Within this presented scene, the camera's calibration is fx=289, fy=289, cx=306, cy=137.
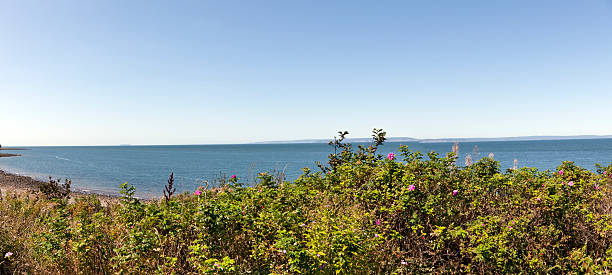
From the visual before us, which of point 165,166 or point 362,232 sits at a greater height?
point 362,232

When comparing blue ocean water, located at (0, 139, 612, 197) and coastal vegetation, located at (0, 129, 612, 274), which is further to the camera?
blue ocean water, located at (0, 139, 612, 197)

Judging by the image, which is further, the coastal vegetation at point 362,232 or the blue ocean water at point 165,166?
the blue ocean water at point 165,166

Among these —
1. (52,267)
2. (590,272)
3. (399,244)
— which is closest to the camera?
(590,272)

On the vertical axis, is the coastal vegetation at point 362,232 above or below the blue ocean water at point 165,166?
above

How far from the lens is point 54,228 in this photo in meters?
3.80

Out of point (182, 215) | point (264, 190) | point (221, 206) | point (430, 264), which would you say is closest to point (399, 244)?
point (430, 264)

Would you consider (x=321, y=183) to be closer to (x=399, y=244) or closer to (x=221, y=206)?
A: (x=399, y=244)

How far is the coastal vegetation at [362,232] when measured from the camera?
334cm

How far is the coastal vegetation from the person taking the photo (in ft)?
11.0

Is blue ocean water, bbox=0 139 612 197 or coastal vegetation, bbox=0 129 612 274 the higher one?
coastal vegetation, bbox=0 129 612 274

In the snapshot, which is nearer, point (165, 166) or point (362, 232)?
point (362, 232)

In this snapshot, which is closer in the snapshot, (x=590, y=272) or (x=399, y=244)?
(x=590, y=272)

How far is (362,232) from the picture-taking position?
3359 mm

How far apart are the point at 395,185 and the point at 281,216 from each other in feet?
5.95
